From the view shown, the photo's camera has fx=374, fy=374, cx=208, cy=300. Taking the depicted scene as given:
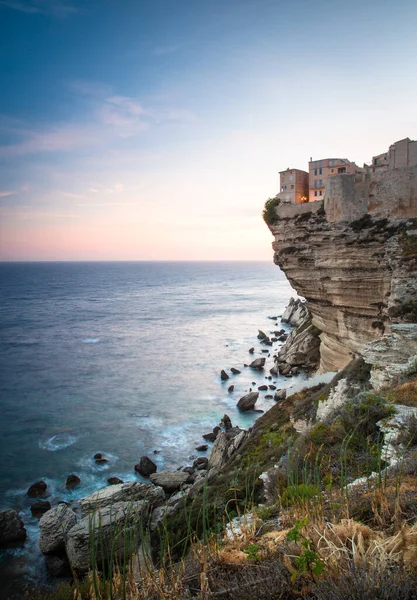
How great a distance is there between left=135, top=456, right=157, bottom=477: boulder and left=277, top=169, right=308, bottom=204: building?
2847 centimetres

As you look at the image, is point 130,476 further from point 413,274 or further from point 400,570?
point 400,570

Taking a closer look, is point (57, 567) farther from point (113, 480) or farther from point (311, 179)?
point (311, 179)

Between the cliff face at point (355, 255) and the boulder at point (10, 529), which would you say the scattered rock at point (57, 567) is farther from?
the cliff face at point (355, 255)

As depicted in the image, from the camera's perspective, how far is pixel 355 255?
2330 cm

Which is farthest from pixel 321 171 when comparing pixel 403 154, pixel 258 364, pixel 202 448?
pixel 202 448

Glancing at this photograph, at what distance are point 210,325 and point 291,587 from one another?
2607 inches

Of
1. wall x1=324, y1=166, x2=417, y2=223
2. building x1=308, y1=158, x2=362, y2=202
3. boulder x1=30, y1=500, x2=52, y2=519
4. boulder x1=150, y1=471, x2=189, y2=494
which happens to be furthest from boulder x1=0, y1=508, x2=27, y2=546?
building x1=308, y1=158, x2=362, y2=202

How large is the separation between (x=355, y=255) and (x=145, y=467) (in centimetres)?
1835

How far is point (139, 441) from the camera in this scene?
27.0 meters

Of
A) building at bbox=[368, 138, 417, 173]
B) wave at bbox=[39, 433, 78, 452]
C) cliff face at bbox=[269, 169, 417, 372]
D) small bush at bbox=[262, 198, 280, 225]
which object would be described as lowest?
wave at bbox=[39, 433, 78, 452]

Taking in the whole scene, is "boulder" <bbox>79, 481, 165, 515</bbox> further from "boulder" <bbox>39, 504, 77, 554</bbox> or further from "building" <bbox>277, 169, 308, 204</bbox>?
"building" <bbox>277, 169, 308, 204</bbox>

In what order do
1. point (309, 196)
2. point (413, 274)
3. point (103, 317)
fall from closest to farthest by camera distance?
point (413, 274)
point (309, 196)
point (103, 317)

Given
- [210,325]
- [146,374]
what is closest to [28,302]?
[210,325]

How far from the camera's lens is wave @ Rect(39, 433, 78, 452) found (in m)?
25.7
